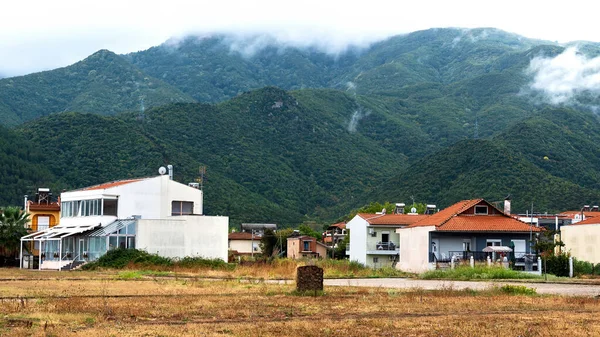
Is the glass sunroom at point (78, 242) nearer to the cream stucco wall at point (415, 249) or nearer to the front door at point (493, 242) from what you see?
the cream stucco wall at point (415, 249)

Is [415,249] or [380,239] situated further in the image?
[380,239]

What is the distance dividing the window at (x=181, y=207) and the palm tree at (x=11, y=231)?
495 inches

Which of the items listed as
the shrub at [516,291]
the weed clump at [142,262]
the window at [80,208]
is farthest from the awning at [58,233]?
the shrub at [516,291]

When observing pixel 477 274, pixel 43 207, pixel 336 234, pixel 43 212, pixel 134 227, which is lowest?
pixel 477 274

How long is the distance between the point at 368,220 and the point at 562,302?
51.2 meters

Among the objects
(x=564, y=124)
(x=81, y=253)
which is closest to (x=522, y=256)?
(x=81, y=253)

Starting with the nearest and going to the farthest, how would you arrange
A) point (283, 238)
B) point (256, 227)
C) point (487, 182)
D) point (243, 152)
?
point (283, 238)
point (487, 182)
point (256, 227)
point (243, 152)

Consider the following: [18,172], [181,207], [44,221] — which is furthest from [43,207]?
[18,172]

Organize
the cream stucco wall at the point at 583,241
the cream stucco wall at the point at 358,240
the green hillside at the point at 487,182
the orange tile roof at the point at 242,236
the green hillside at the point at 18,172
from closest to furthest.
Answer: the cream stucco wall at the point at 583,241, the cream stucco wall at the point at 358,240, the green hillside at the point at 18,172, the green hillside at the point at 487,182, the orange tile roof at the point at 242,236

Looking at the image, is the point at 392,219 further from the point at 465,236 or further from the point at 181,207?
the point at 181,207

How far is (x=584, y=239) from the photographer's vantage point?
2623 inches

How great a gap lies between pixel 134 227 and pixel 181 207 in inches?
254

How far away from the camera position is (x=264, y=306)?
23.9 m

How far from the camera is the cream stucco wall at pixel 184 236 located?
6206 centimetres
